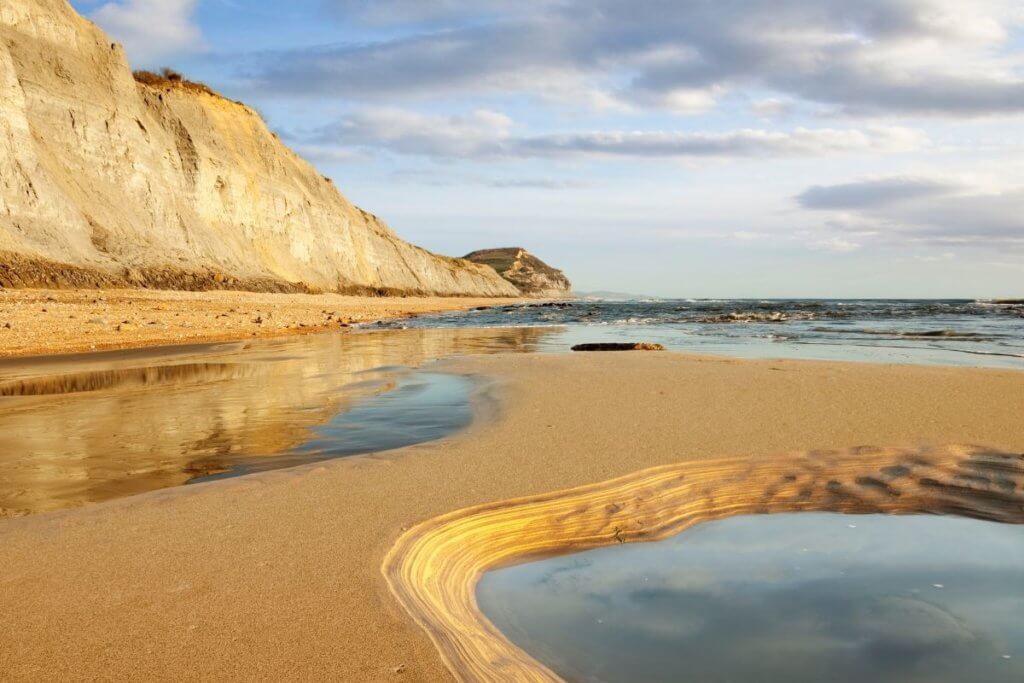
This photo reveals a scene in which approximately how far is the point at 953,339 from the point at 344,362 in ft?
47.7

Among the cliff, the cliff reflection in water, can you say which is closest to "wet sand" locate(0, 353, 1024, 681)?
the cliff reflection in water

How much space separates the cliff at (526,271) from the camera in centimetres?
14025

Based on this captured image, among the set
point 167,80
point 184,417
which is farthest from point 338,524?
point 167,80

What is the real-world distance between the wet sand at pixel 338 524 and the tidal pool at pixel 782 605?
52 centimetres

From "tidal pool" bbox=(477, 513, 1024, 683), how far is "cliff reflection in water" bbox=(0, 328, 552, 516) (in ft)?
8.67

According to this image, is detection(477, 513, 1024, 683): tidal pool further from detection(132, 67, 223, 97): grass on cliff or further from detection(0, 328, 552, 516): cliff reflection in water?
detection(132, 67, 223, 97): grass on cliff

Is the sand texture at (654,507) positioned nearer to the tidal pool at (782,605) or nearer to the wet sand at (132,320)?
the tidal pool at (782,605)

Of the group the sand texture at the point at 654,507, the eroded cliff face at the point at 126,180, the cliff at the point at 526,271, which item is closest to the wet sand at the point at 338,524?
the sand texture at the point at 654,507

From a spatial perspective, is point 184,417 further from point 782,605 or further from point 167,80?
point 167,80

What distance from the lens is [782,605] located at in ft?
8.43

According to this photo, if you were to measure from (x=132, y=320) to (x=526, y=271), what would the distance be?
427ft

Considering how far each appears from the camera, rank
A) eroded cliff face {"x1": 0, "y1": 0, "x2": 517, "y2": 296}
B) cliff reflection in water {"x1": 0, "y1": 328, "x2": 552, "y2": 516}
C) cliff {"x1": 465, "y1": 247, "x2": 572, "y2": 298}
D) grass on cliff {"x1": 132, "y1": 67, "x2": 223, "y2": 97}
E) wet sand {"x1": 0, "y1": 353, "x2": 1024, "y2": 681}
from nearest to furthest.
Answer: wet sand {"x1": 0, "y1": 353, "x2": 1024, "y2": 681} < cliff reflection in water {"x1": 0, "y1": 328, "x2": 552, "y2": 516} < eroded cliff face {"x1": 0, "y1": 0, "x2": 517, "y2": 296} < grass on cliff {"x1": 132, "y1": 67, "x2": 223, "y2": 97} < cliff {"x1": 465, "y1": 247, "x2": 572, "y2": 298}

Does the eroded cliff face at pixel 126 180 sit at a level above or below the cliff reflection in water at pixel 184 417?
above

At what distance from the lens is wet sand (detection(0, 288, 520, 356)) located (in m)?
13.4
